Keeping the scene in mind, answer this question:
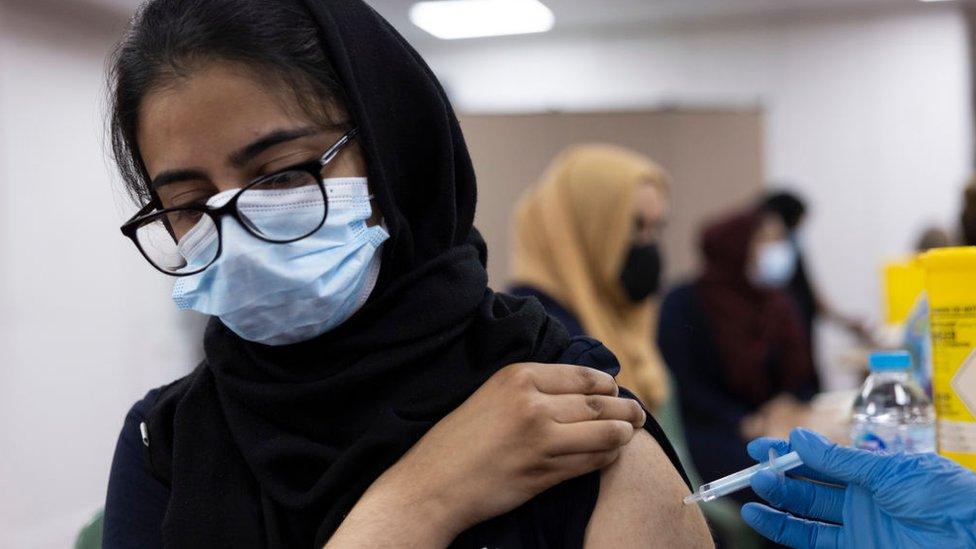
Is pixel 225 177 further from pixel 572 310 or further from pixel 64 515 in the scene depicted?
pixel 64 515

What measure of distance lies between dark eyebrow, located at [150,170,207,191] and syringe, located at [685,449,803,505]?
1.98ft

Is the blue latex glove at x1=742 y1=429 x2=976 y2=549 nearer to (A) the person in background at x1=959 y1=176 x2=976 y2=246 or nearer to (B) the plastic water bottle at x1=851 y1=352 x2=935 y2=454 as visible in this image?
(B) the plastic water bottle at x1=851 y1=352 x2=935 y2=454

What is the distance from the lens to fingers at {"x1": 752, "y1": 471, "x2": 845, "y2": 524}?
2.99 feet

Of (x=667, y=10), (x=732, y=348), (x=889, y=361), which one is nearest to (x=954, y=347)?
(x=889, y=361)

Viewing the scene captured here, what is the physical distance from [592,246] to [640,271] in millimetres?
175

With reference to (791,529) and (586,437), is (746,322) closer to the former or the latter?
(791,529)

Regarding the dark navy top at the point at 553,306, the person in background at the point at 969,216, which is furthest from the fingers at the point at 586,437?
the dark navy top at the point at 553,306

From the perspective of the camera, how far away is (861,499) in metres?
0.85

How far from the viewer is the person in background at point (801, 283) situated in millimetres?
4738

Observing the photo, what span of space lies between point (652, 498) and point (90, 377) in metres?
3.24

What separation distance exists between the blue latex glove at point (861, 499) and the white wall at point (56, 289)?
7.21 feet

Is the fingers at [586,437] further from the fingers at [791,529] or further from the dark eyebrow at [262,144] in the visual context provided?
the dark eyebrow at [262,144]

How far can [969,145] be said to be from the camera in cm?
614

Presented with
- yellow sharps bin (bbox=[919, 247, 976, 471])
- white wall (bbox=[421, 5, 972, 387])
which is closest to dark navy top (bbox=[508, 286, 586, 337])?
yellow sharps bin (bbox=[919, 247, 976, 471])
